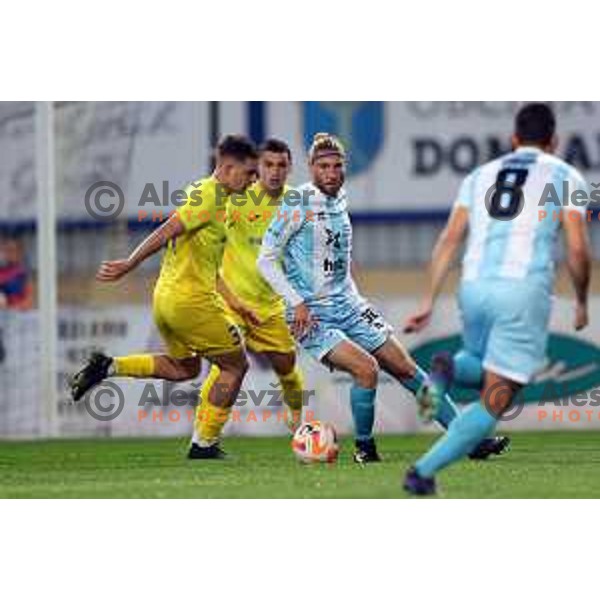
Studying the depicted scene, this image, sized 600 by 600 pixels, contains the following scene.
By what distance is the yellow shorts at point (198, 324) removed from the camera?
12992 mm

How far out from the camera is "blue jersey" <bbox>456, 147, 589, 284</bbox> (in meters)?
10.1

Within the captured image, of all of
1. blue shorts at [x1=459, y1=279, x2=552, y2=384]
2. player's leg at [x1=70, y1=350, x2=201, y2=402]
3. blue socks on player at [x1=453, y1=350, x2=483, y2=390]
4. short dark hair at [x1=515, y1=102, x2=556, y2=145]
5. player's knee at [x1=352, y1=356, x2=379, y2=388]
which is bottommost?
player's leg at [x1=70, y1=350, x2=201, y2=402]

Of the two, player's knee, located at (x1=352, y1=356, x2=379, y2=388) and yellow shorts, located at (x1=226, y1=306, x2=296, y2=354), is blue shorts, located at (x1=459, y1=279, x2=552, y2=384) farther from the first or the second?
yellow shorts, located at (x1=226, y1=306, x2=296, y2=354)

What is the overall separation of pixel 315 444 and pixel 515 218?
9.85 ft

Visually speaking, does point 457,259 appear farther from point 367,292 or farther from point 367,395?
point 367,395

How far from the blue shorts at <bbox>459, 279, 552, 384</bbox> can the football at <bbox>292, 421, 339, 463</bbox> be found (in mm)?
2755

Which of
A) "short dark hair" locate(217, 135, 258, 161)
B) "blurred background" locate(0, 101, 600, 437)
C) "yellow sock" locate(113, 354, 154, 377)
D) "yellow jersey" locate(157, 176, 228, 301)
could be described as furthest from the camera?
"blurred background" locate(0, 101, 600, 437)

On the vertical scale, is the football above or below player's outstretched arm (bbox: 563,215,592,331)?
below

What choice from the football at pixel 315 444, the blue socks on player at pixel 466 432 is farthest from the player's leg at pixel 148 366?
the blue socks on player at pixel 466 432

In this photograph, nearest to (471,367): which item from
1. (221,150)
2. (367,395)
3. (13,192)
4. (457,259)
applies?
(367,395)

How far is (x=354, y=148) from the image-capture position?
1716cm

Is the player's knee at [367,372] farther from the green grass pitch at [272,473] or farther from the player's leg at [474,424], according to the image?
the player's leg at [474,424]

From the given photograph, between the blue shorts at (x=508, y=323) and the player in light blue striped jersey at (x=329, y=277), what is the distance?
8.11ft

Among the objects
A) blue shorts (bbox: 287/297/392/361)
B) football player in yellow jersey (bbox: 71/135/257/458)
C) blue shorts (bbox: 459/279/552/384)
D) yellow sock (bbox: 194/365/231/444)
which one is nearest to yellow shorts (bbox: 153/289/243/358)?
football player in yellow jersey (bbox: 71/135/257/458)
